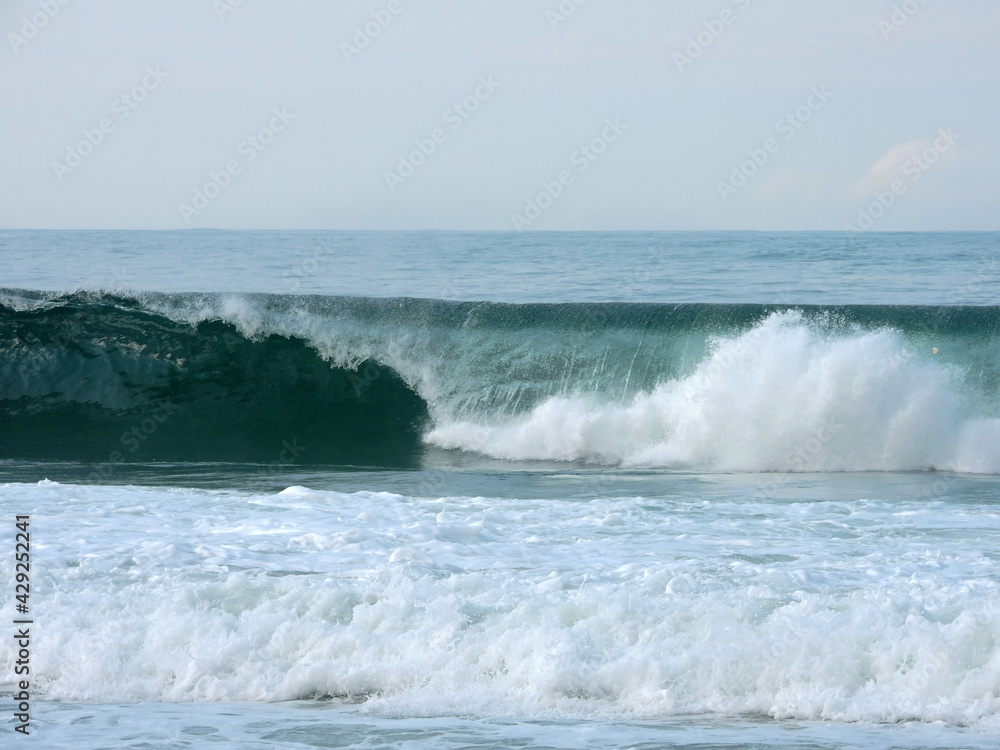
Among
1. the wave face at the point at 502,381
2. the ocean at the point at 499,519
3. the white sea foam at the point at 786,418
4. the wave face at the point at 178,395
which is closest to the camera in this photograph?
the ocean at the point at 499,519

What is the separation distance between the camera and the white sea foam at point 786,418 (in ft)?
34.4

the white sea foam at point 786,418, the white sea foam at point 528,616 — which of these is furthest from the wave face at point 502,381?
the white sea foam at point 528,616

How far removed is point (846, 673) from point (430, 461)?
7.34m

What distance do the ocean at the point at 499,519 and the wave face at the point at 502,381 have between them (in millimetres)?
48

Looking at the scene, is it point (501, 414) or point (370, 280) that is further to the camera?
point (370, 280)

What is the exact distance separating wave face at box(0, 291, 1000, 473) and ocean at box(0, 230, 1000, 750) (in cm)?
5

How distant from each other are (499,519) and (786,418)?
16.5 feet

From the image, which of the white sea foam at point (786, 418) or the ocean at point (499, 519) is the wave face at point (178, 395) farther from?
the white sea foam at point (786, 418)

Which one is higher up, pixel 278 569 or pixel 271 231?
pixel 271 231

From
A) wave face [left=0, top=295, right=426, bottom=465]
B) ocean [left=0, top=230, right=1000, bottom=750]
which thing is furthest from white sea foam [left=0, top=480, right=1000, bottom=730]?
wave face [left=0, top=295, right=426, bottom=465]

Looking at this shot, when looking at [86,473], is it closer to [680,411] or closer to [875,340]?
[680,411]

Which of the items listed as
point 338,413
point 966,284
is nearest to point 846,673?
point 338,413

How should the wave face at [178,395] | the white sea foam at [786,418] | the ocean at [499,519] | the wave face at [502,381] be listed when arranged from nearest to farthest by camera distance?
the ocean at [499,519] < the white sea foam at [786,418] < the wave face at [502,381] < the wave face at [178,395]

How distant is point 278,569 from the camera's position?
225 inches
